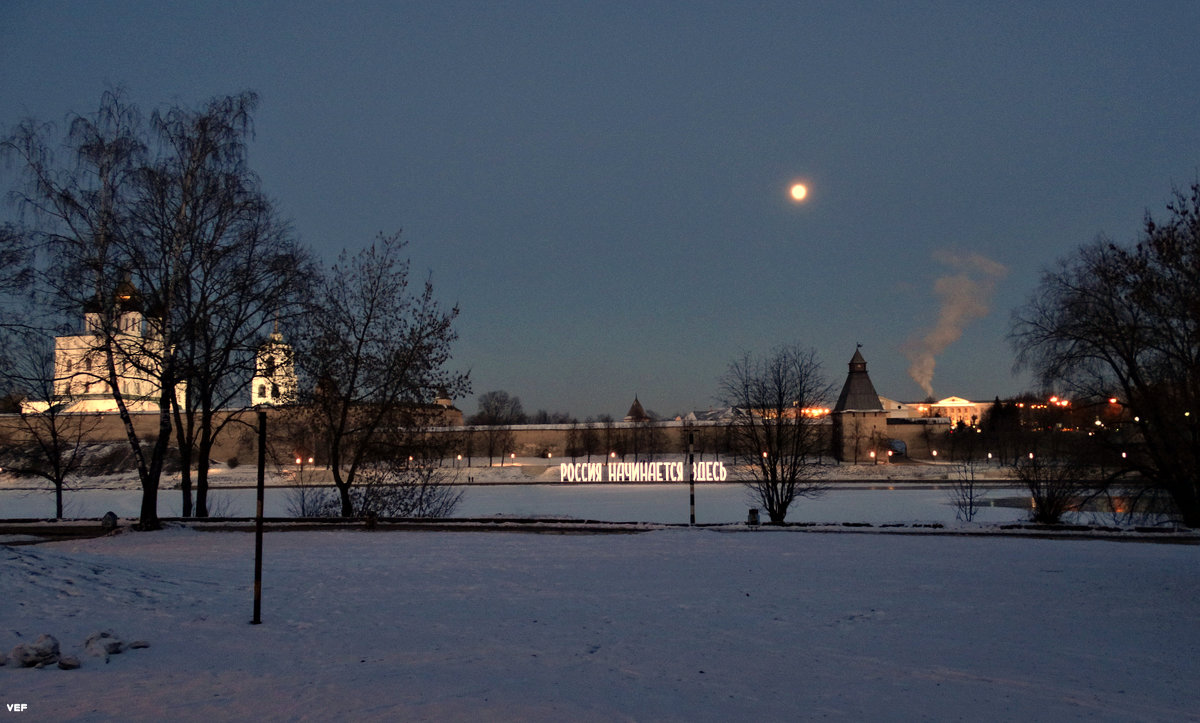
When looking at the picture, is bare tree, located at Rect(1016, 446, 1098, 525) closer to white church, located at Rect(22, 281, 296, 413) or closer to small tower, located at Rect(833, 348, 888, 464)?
white church, located at Rect(22, 281, 296, 413)

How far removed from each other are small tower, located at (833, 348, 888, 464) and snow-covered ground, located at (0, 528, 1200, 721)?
6283cm

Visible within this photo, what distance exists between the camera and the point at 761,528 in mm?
16828

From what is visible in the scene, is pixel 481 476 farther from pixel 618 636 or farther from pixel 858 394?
pixel 618 636

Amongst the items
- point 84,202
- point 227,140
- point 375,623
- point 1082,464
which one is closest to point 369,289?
point 227,140

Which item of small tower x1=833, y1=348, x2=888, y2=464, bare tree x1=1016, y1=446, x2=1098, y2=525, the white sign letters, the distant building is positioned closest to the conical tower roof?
small tower x1=833, y1=348, x2=888, y2=464

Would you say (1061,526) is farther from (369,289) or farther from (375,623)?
(369,289)

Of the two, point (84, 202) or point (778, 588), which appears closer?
point (778, 588)

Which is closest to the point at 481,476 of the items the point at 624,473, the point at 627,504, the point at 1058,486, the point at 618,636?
the point at 624,473

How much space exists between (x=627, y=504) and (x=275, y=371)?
652 inches

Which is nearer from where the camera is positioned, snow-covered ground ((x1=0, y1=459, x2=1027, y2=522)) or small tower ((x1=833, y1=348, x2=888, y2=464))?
snow-covered ground ((x1=0, y1=459, x2=1027, y2=522))

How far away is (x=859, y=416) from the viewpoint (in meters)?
77.3

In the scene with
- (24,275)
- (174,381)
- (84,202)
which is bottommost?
(174,381)

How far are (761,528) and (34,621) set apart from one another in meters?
12.9

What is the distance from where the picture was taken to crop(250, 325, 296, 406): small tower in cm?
1909
